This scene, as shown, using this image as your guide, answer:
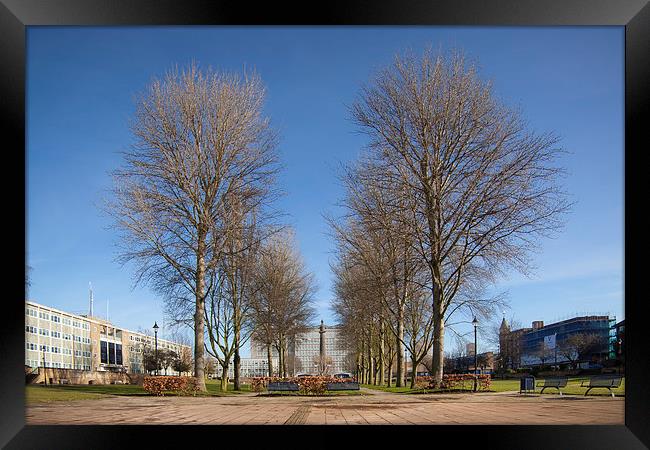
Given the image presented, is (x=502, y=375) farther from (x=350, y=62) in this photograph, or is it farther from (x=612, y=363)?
(x=350, y=62)

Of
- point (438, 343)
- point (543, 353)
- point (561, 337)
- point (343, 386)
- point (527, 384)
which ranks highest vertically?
point (438, 343)

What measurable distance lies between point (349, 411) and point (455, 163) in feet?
23.1

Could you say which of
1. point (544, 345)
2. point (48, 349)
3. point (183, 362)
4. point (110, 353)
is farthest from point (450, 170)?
point (183, 362)

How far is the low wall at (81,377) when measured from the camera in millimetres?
16875

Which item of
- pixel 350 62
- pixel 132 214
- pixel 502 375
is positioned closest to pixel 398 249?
pixel 350 62

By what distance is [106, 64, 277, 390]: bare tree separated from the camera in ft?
54.9

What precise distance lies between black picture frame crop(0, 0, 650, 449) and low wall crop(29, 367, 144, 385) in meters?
8.11

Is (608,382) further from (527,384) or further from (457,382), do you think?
(457,382)

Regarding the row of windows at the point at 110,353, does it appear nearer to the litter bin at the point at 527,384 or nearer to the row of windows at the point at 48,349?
the row of windows at the point at 48,349

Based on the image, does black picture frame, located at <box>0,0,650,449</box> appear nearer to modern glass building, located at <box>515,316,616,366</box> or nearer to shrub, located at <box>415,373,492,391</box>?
shrub, located at <box>415,373,492,391</box>

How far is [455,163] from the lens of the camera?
52.0 ft

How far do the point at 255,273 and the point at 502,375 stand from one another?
11437mm

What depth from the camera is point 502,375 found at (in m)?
25.8
